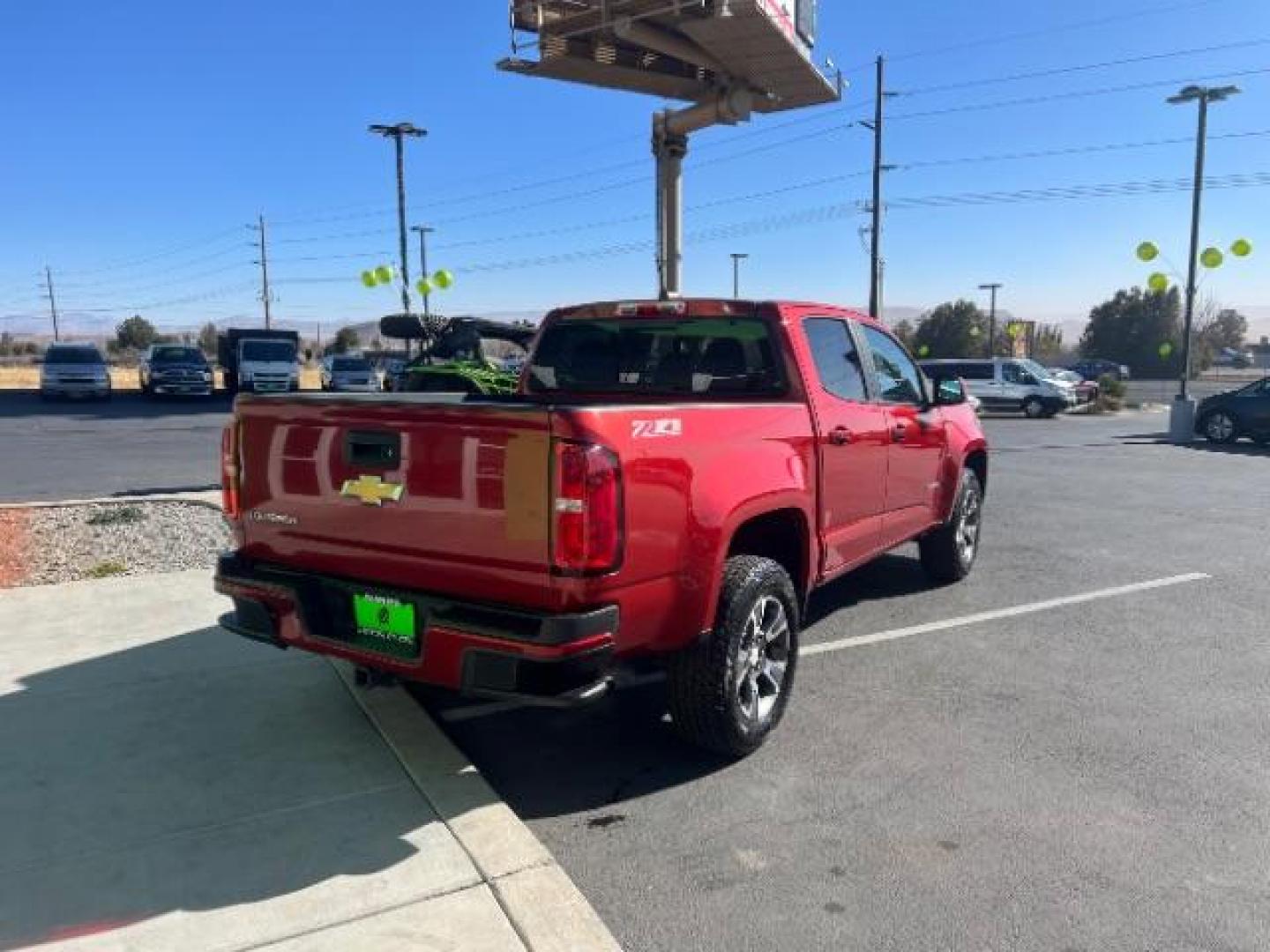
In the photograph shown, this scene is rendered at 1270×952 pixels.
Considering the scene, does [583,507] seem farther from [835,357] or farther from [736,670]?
[835,357]

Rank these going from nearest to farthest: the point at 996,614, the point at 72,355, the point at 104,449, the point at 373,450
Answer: the point at 373,450 < the point at 996,614 < the point at 104,449 < the point at 72,355

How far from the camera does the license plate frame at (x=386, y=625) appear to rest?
348 centimetres

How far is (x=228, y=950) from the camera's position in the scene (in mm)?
2715

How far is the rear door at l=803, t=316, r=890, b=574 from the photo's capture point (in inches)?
187

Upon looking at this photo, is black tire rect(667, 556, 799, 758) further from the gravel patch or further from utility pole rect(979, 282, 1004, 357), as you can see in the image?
utility pole rect(979, 282, 1004, 357)

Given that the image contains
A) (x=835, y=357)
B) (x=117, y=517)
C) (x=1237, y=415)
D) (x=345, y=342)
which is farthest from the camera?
(x=345, y=342)

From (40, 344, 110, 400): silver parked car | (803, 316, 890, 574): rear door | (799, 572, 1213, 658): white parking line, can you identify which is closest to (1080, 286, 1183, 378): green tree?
(40, 344, 110, 400): silver parked car

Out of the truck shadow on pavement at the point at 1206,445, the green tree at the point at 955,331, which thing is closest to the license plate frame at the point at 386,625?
the truck shadow on pavement at the point at 1206,445

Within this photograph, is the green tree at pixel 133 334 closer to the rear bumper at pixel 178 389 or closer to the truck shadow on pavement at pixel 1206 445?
the rear bumper at pixel 178 389

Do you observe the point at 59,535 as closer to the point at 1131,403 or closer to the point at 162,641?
the point at 162,641

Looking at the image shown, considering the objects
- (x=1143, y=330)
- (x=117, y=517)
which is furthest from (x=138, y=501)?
(x=1143, y=330)

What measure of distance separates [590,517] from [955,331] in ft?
244

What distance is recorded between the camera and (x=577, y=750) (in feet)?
14.1

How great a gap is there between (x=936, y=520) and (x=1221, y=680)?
1.98m
